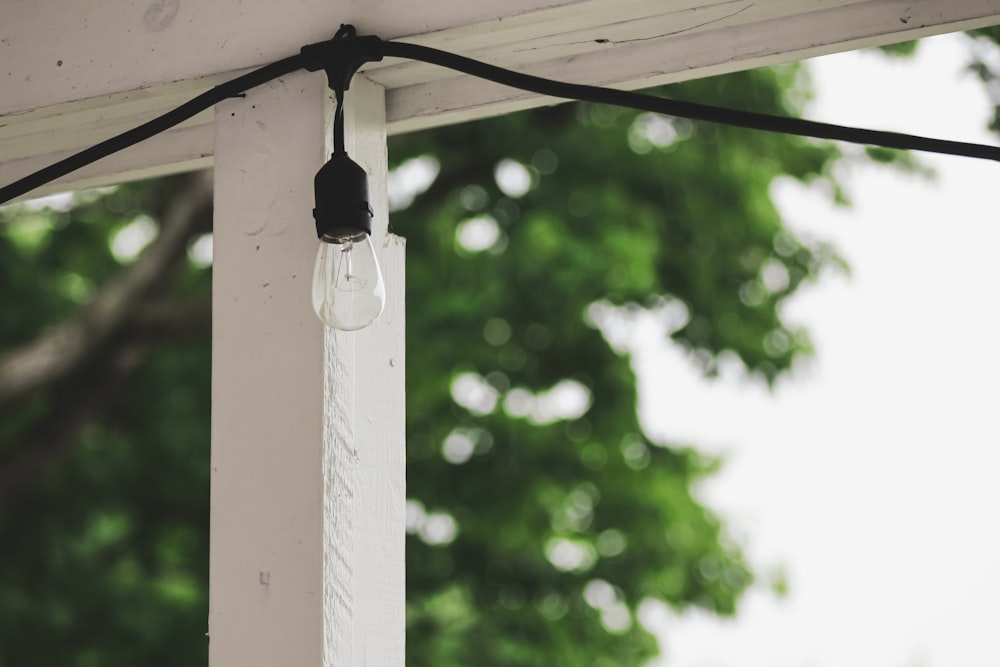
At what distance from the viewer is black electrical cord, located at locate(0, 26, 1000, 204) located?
66cm

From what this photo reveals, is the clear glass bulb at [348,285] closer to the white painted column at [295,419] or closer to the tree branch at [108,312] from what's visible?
the white painted column at [295,419]

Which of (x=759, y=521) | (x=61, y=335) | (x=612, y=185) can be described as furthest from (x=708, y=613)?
(x=61, y=335)

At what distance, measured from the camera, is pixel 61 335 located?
348 cm

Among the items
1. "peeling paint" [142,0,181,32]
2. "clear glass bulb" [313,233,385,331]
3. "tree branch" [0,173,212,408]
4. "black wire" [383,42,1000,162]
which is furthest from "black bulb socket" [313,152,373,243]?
"tree branch" [0,173,212,408]

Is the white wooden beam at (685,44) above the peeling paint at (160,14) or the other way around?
the other way around

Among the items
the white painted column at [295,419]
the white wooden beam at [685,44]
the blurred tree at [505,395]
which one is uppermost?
the blurred tree at [505,395]

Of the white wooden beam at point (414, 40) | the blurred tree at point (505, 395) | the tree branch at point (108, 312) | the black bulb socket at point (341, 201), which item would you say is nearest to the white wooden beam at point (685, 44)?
the white wooden beam at point (414, 40)

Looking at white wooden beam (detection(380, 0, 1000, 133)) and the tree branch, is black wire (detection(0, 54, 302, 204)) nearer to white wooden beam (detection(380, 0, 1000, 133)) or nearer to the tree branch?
white wooden beam (detection(380, 0, 1000, 133))

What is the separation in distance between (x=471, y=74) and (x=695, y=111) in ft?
0.57

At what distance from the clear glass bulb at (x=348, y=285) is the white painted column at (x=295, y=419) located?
6 cm

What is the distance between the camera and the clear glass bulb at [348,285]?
2.28 feet

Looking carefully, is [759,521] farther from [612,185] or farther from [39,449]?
[39,449]

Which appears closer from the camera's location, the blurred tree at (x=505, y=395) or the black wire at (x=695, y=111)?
the black wire at (x=695, y=111)

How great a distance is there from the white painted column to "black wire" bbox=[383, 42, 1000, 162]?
11cm
